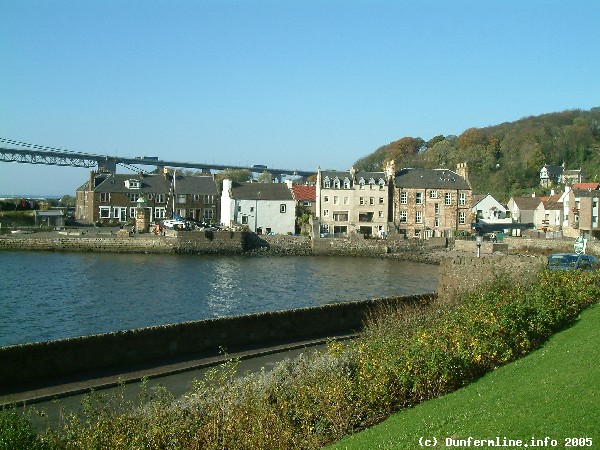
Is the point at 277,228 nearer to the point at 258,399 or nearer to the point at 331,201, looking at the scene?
the point at 331,201

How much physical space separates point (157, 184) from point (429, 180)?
35.0 m

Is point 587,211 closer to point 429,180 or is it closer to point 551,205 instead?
point 551,205

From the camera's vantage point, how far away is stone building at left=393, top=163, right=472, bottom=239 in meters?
77.8

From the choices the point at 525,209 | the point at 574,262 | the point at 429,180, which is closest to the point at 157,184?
the point at 429,180

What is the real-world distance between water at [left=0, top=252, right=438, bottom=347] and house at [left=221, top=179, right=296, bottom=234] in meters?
14.0

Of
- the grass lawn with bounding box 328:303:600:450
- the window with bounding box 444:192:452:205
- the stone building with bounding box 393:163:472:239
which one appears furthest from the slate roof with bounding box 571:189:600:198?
the grass lawn with bounding box 328:303:600:450

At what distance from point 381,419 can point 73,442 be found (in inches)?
205

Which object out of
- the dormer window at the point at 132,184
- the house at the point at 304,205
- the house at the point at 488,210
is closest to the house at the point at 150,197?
the dormer window at the point at 132,184

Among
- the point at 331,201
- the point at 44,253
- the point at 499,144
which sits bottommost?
the point at 44,253

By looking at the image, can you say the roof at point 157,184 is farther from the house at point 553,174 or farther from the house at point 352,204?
the house at point 553,174

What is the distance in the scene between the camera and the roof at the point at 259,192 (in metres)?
80.6

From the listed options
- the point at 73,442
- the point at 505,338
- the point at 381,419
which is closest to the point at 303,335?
the point at 505,338

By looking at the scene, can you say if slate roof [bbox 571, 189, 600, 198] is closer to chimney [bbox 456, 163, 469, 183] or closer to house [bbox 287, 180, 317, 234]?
chimney [bbox 456, 163, 469, 183]

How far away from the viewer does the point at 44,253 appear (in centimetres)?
6538
